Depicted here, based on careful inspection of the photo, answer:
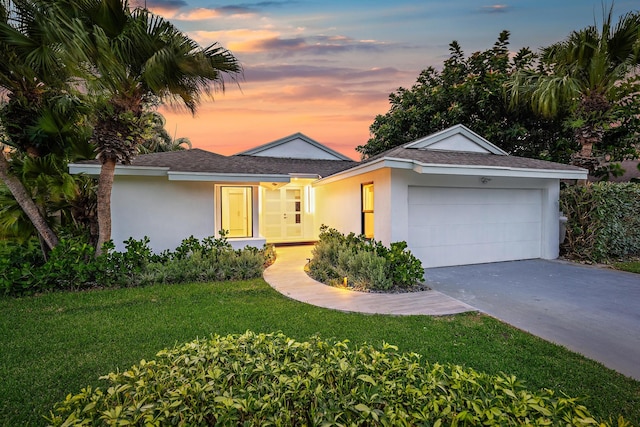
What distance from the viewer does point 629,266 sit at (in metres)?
8.59

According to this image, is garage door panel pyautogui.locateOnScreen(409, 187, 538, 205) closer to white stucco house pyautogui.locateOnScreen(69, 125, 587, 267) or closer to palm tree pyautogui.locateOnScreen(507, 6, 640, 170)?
white stucco house pyautogui.locateOnScreen(69, 125, 587, 267)

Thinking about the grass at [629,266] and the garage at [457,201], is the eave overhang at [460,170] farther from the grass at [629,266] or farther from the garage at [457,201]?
the grass at [629,266]

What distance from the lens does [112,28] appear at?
6148mm

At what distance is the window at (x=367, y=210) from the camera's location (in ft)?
31.4

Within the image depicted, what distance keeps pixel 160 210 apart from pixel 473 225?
8.80 m

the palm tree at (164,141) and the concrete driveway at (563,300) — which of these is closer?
the concrete driveway at (563,300)

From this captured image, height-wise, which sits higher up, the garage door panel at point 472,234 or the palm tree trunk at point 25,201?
the palm tree trunk at point 25,201

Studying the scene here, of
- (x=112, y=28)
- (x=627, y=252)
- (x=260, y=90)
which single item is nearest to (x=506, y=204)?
(x=627, y=252)

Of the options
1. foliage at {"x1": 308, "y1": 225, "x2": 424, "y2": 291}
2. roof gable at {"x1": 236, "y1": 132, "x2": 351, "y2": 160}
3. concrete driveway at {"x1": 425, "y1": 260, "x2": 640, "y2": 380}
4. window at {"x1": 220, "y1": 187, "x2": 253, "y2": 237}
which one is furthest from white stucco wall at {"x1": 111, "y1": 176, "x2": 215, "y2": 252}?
concrete driveway at {"x1": 425, "y1": 260, "x2": 640, "y2": 380}

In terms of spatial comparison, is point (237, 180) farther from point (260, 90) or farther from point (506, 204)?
point (506, 204)

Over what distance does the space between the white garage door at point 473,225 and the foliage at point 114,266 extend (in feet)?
14.5

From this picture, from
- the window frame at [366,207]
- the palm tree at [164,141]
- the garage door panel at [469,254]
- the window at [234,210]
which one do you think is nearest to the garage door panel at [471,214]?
the garage door panel at [469,254]

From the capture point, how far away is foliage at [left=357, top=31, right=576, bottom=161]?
14.3 metres

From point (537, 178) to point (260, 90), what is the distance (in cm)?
990
